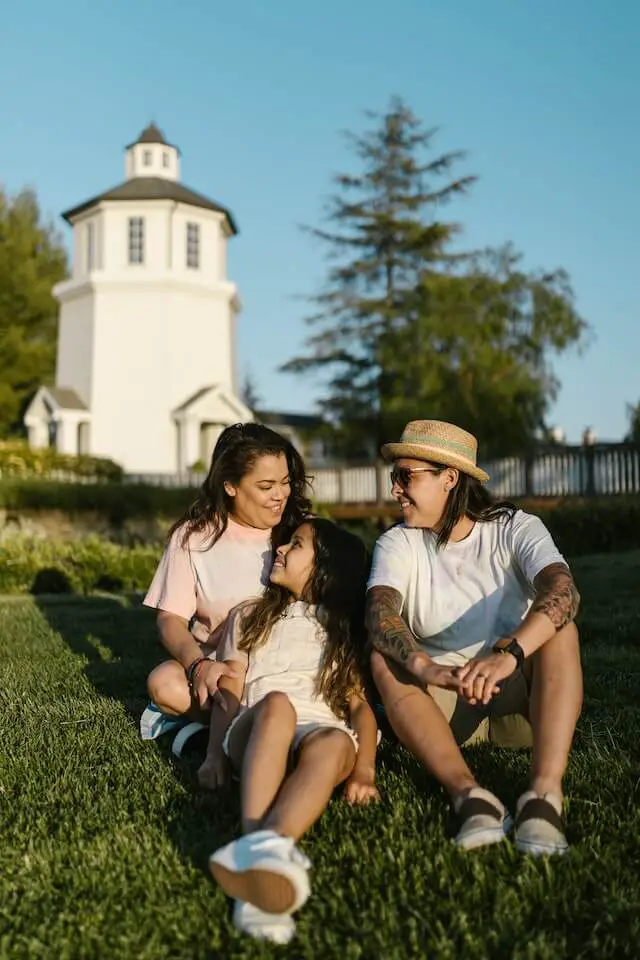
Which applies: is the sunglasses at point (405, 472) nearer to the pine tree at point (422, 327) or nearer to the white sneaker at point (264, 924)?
the white sneaker at point (264, 924)

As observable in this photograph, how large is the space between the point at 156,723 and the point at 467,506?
1604mm

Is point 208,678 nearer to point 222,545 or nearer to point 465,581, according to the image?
point 222,545

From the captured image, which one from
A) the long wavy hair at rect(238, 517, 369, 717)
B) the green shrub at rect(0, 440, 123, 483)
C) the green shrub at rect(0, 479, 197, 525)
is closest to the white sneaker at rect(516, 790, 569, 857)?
the long wavy hair at rect(238, 517, 369, 717)

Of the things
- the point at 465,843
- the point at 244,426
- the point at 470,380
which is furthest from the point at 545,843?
the point at 470,380

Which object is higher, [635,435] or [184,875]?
[635,435]

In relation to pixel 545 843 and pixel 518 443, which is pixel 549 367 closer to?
pixel 518 443

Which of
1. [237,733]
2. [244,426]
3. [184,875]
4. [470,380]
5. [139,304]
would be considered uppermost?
[139,304]

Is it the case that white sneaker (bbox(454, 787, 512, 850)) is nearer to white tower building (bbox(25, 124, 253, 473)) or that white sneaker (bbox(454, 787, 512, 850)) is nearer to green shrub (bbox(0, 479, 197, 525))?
green shrub (bbox(0, 479, 197, 525))

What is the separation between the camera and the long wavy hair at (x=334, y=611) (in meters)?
3.52

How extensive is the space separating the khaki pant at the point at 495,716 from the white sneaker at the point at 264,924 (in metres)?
1.27

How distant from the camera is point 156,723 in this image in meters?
4.18

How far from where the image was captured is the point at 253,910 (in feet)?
8.02

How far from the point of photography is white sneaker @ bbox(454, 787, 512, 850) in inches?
110

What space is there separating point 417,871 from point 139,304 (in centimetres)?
3197
